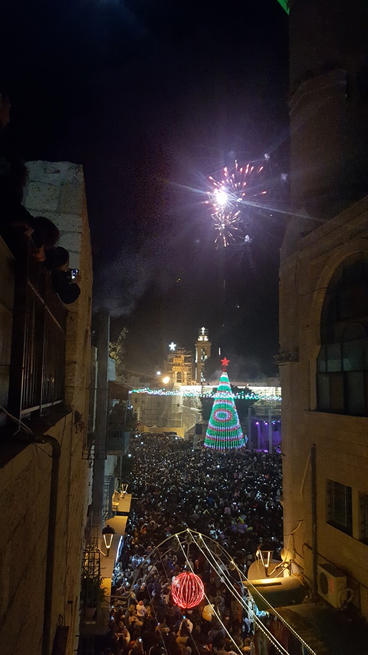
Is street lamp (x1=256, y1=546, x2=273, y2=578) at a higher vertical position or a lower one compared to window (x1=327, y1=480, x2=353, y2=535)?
lower

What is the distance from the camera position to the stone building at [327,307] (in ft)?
30.6

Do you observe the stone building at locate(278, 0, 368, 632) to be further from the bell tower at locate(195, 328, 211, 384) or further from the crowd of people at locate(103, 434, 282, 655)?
the bell tower at locate(195, 328, 211, 384)

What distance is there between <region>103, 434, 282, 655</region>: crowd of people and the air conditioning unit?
2250 mm

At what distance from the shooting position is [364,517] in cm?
878

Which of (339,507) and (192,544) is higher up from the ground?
(339,507)

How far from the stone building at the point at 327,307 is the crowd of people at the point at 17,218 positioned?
809cm

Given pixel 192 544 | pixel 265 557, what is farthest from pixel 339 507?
pixel 192 544

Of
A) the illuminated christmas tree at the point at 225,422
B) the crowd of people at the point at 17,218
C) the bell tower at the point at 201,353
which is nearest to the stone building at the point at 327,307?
the crowd of people at the point at 17,218

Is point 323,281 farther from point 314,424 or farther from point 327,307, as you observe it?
point 314,424

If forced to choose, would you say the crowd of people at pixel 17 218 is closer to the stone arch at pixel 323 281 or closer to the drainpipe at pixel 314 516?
the stone arch at pixel 323 281

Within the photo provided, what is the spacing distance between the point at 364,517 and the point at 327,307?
5.34 metres

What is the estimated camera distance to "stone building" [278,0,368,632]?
9.32m

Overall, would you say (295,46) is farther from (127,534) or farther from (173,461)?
(173,461)

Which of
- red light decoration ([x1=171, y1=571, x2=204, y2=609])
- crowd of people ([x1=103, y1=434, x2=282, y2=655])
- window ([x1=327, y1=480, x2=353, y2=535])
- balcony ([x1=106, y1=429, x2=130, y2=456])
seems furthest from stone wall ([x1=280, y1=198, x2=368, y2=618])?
balcony ([x1=106, y1=429, x2=130, y2=456])
